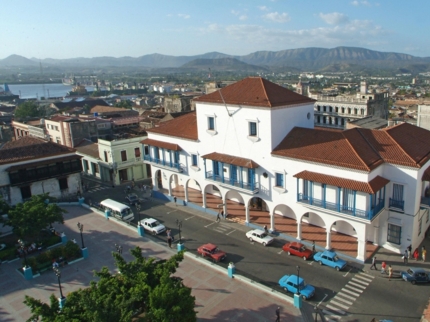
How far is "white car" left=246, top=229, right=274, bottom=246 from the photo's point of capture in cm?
3256

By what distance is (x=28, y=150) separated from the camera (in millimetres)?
44406

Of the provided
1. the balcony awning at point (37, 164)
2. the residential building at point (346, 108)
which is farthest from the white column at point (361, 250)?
the residential building at point (346, 108)

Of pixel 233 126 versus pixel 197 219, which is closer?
pixel 233 126

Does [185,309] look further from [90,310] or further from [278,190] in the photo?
[278,190]

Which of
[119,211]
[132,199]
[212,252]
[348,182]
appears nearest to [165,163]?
[132,199]

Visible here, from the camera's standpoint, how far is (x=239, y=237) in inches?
1361

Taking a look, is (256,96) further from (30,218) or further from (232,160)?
(30,218)

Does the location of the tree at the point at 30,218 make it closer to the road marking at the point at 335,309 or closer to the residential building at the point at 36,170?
the residential building at the point at 36,170

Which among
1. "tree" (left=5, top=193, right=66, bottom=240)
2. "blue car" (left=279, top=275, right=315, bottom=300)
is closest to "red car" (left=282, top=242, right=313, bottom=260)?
"blue car" (left=279, top=275, right=315, bottom=300)

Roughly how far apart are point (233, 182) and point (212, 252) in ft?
26.7

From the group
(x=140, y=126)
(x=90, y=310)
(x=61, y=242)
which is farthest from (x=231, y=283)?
(x=140, y=126)

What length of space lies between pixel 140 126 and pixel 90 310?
49542mm

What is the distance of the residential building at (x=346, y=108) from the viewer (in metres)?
80.5

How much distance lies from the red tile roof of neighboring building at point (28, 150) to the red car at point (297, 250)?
30041 mm
